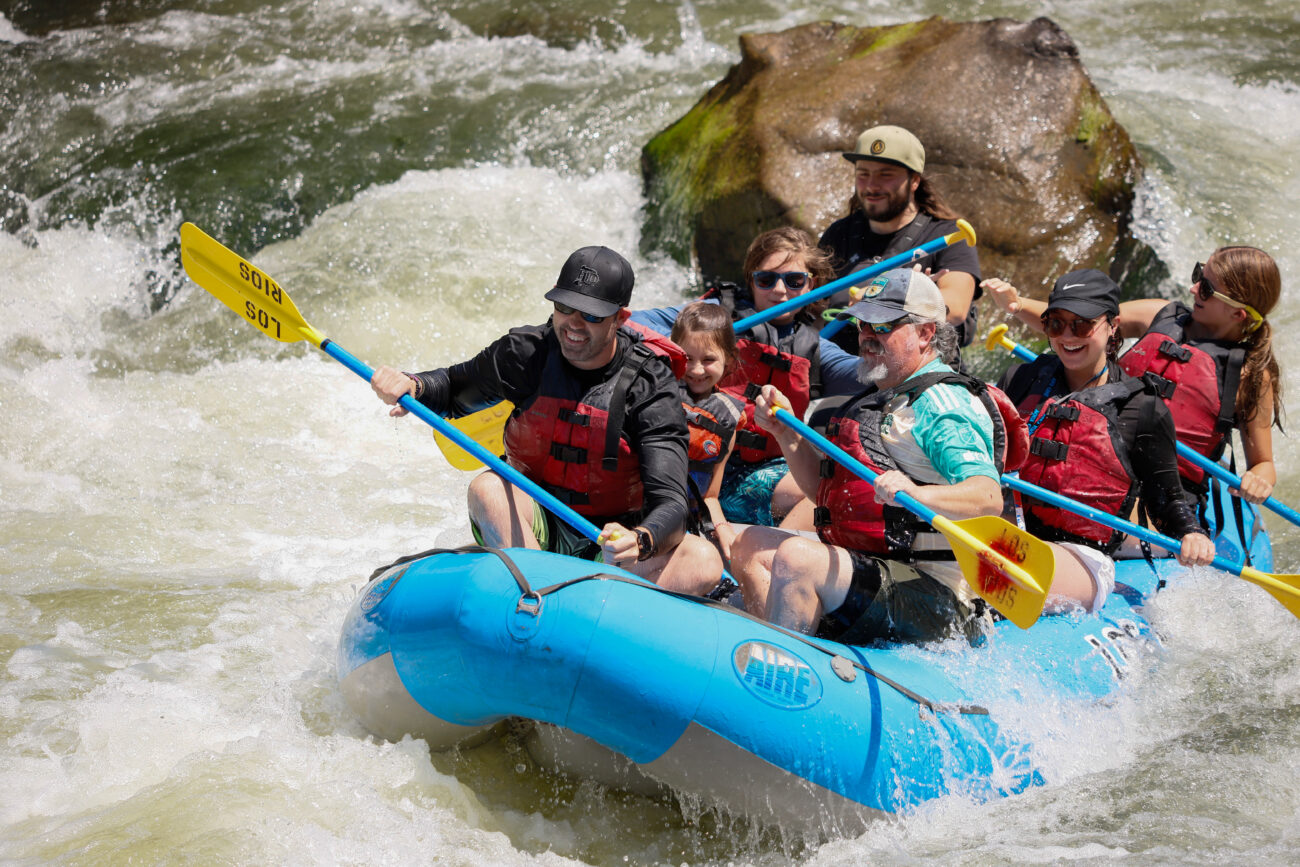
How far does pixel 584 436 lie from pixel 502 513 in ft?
1.17

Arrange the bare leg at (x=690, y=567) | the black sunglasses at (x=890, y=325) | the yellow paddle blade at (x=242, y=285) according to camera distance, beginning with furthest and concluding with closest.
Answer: the yellow paddle blade at (x=242, y=285) → the bare leg at (x=690, y=567) → the black sunglasses at (x=890, y=325)

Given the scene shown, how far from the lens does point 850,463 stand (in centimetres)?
304

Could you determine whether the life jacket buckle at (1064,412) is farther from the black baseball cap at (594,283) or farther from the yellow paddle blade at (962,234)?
the black baseball cap at (594,283)

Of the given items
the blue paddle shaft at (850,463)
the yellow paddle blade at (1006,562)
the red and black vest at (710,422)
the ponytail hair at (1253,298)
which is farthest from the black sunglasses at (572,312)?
the ponytail hair at (1253,298)

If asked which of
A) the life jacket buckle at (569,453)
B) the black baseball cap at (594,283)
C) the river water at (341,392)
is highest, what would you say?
the black baseball cap at (594,283)

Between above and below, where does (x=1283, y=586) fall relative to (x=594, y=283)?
below

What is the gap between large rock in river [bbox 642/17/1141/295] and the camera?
6.36 meters

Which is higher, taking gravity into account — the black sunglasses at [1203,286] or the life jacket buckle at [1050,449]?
the black sunglasses at [1203,286]

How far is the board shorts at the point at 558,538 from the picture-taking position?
3.35 m

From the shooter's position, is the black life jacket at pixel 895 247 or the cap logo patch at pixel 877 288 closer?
the cap logo patch at pixel 877 288

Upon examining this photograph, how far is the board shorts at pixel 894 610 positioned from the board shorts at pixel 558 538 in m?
0.68

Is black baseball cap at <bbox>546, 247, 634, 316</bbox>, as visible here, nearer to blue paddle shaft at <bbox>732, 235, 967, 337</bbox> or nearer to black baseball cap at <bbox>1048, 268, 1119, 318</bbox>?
blue paddle shaft at <bbox>732, 235, 967, 337</bbox>

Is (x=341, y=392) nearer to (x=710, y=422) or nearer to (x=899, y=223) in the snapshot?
(x=899, y=223)

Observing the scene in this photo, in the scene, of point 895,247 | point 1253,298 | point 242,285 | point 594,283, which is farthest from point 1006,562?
point 242,285
